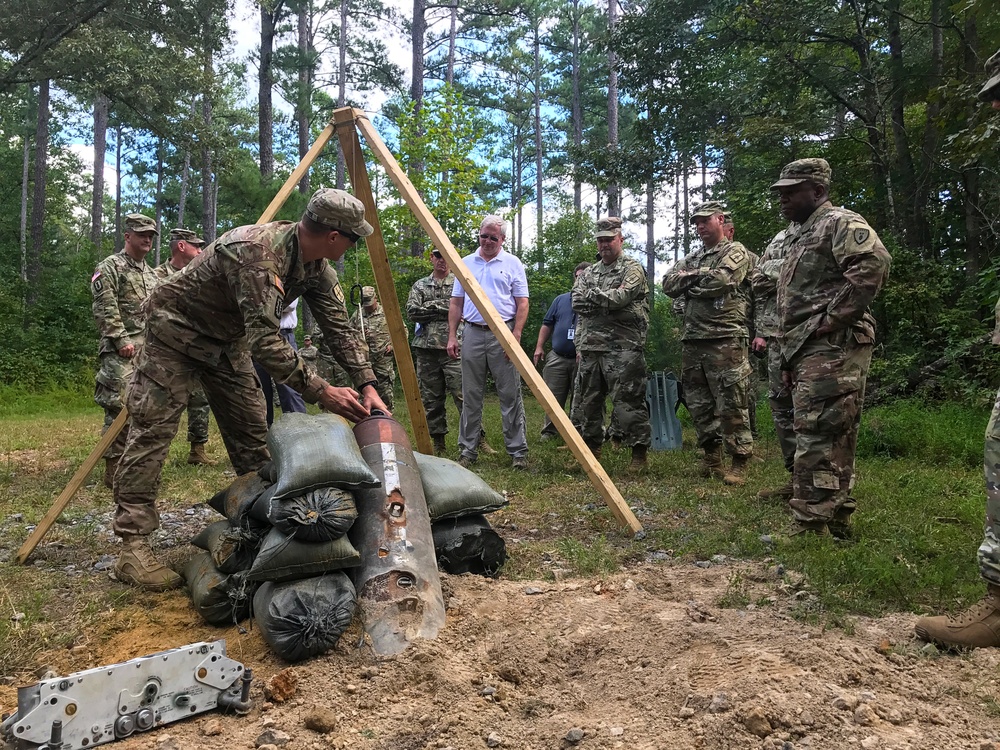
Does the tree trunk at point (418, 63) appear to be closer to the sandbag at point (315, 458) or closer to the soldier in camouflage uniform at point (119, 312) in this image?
the soldier in camouflage uniform at point (119, 312)

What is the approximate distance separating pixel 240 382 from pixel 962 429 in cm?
634

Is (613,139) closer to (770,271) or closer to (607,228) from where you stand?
(607,228)

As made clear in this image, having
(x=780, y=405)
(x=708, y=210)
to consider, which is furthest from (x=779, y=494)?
→ (x=708, y=210)

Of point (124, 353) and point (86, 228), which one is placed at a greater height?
point (86, 228)

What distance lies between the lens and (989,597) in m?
2.53

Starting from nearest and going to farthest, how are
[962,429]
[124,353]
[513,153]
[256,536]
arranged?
[256,536]
[124,353]
[962,429]
[513,153]

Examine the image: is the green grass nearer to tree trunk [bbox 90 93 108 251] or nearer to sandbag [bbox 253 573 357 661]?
sandbag [bbox 253 573 357 661]

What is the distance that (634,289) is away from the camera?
19.9ft

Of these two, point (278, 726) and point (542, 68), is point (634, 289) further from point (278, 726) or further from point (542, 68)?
point (542, 68)

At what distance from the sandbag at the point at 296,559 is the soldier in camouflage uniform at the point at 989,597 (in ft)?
7.12

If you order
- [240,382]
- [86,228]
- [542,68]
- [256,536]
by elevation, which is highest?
[542,68]

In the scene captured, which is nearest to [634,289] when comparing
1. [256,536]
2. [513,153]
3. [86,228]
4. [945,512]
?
[945,512]

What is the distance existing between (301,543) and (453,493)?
2.93ft

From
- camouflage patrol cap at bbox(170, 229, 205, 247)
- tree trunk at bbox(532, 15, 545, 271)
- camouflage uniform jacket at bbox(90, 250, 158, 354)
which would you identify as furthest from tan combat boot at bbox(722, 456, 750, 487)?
tree trunk at bbox(532, 15, 545, 271)
